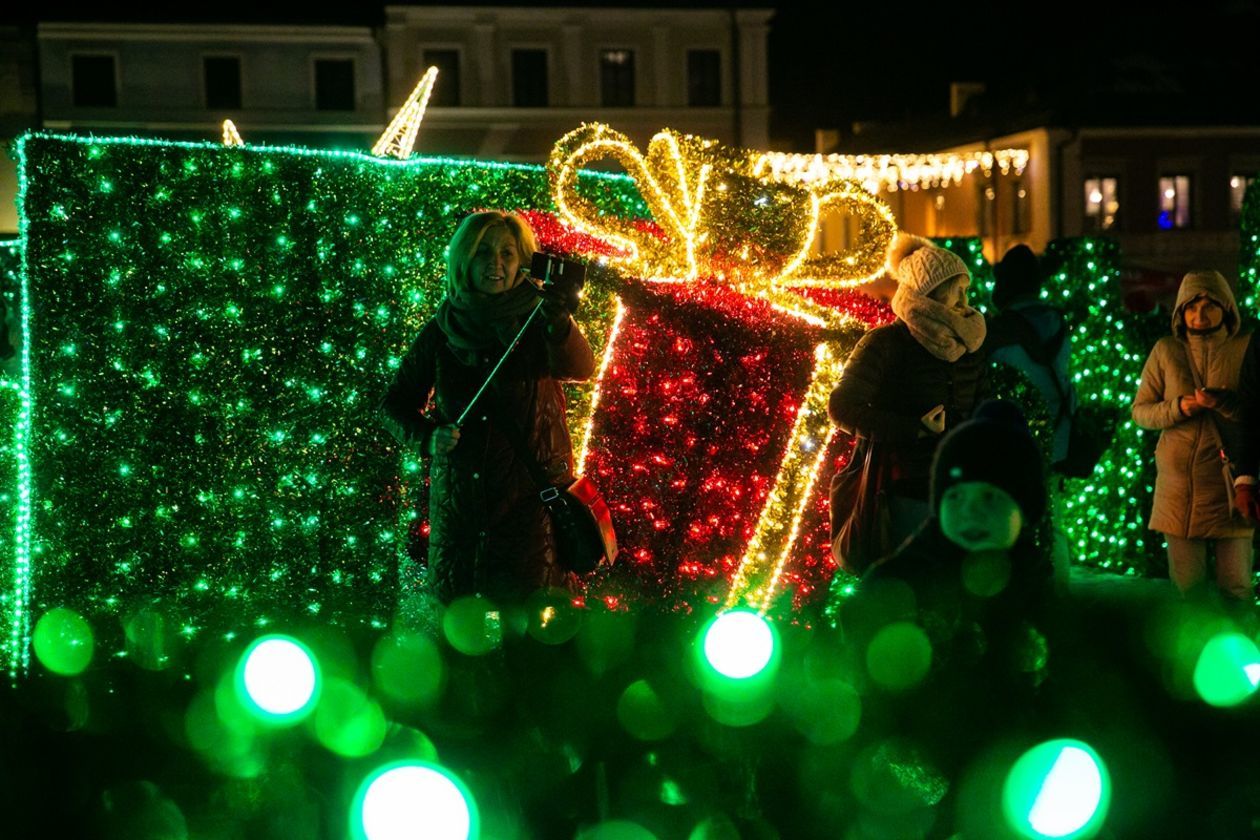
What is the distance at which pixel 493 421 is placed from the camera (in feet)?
17.6

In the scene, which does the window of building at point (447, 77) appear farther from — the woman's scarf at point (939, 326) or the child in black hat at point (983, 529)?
the child in black hat at point (983, 529)

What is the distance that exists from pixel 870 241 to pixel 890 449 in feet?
6.04

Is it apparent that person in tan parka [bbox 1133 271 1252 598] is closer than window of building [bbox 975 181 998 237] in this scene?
Yes

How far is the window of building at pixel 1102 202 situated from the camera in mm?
38906

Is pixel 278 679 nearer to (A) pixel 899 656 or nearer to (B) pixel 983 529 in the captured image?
(A) pixel 899 656

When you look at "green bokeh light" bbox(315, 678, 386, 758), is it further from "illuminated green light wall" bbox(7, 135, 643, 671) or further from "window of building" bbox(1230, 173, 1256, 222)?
"window of building" bbox(1230, 173, 1256, 222)

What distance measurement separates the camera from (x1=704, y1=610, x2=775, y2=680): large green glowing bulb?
5.96 metres

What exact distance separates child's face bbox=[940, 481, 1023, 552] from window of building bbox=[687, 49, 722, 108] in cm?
4119

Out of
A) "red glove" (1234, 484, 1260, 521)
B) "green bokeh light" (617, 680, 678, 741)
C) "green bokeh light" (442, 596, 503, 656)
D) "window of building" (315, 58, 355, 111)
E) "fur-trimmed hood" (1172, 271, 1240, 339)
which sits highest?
"window of building" (315, 58, 355, 111)

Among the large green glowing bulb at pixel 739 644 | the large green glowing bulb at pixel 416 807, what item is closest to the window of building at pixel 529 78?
the large green glowing bulb at pixel 739 644

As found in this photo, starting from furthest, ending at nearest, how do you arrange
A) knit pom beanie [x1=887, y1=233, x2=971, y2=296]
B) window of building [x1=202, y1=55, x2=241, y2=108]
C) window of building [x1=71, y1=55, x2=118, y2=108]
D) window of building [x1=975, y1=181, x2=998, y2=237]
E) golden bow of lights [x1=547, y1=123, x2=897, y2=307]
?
A: window of building [x1=202, y1=55, x2=241, y2=108], window of building [x1=71, y1=55, x2=118, y2=108], window of building [x1=975, y1=181, x2=998, y2=237], golden bow of lights [x1=547, y1=123, x2=897, y2=307], knit pom beanie [x1=887, y1=233, x2=971, y2=296]

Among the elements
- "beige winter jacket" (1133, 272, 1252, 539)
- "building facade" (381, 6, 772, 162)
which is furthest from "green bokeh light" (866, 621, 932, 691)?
"building facade" (381, 6, 772, 162)

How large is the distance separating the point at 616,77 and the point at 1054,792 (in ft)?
136

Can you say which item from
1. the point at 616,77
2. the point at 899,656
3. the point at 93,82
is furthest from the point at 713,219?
the point at 93,82
